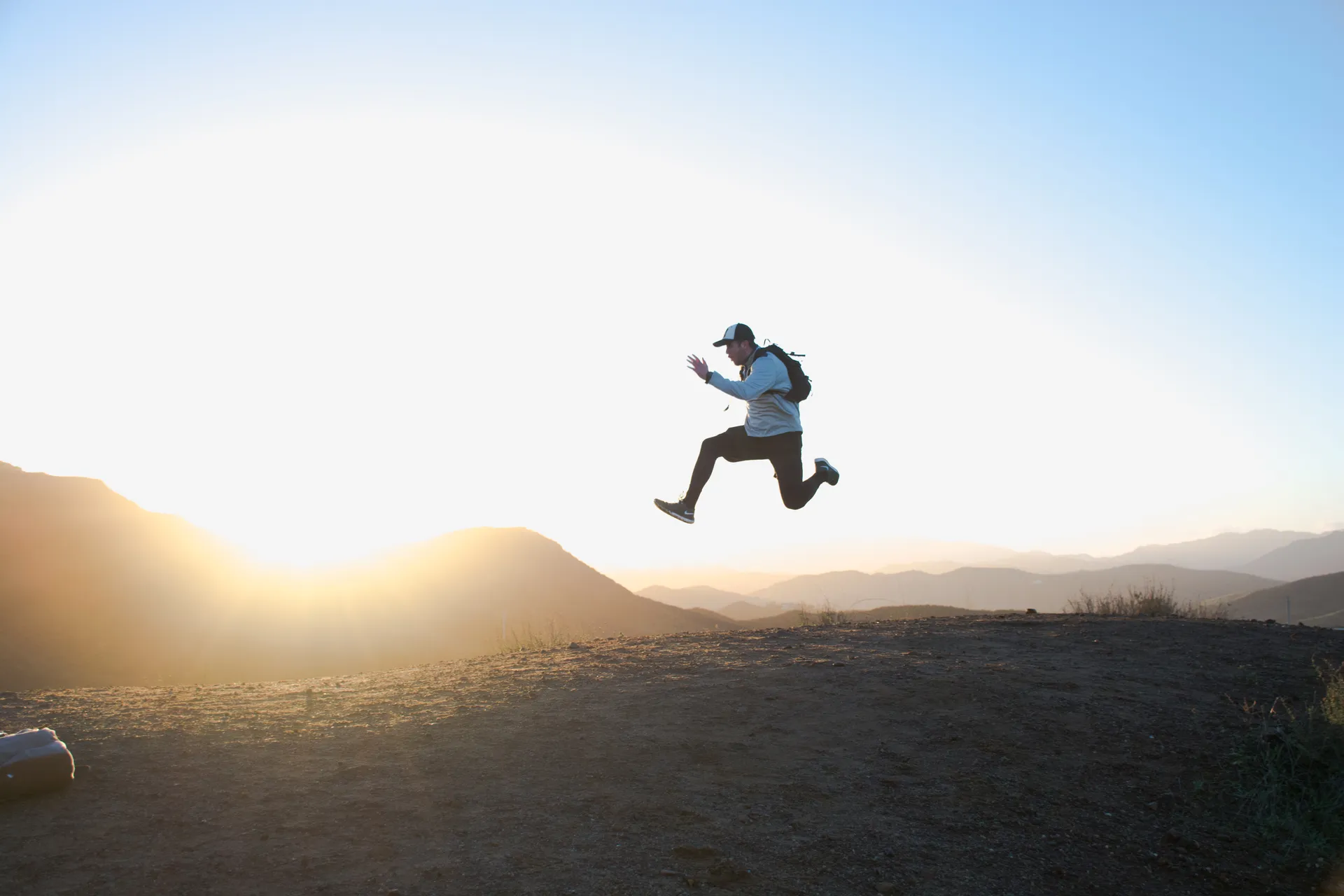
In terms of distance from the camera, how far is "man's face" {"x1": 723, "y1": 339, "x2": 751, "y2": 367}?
7.96 metres

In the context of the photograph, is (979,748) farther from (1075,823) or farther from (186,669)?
(186,669)

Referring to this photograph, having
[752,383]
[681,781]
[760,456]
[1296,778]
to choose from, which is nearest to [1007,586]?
[760,456]

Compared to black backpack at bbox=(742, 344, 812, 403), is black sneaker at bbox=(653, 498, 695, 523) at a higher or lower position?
lower

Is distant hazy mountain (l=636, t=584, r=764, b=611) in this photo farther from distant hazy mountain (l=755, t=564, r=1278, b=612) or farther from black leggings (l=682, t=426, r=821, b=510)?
black leggings (l=682, t=426, r=821, b=510)

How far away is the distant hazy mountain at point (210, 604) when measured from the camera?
29688 millimetres

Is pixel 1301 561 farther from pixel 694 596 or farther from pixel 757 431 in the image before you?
pixel 757 431

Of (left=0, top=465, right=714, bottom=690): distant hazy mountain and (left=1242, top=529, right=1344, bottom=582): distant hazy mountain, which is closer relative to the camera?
(left=0, top=465, right=714, bottom=690): distant hazy mountain

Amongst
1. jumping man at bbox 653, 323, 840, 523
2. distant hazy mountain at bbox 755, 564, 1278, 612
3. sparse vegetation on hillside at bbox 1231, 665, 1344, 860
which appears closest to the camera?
sparse vegetation on hillside at bbox 1231, 665, 1344, 860

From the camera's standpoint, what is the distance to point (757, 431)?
26.3ft

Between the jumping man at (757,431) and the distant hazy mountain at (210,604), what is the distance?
18.2 m

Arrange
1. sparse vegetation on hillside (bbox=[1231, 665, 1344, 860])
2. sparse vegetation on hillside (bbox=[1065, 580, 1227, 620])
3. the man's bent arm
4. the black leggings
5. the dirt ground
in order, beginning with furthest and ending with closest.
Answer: sparse vegetation on hillside (bbox=[1065, 580, 1227, 620]) → the black leggings → the man's bent arm → sparse vegetation on hillside (bbox=[1231, 665, 1344, 860]) → the dirt ground

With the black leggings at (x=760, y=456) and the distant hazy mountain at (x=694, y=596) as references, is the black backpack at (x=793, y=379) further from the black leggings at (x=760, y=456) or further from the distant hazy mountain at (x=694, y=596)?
the distant hazy mountain at (x=694, y=596)

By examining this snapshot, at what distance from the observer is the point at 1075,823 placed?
5.02m

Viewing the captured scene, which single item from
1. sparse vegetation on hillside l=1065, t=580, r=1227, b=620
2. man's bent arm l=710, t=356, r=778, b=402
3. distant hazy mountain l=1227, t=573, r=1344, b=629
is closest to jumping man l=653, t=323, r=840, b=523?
man's bent arm l=710, t=356, r=778, b=402
